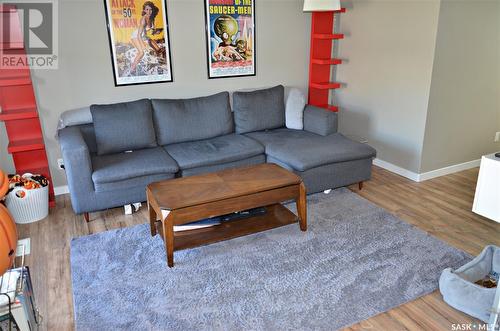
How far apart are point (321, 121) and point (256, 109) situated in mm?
679

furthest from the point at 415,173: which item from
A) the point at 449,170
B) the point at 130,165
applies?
the point at 130,165

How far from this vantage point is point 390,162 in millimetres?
4207

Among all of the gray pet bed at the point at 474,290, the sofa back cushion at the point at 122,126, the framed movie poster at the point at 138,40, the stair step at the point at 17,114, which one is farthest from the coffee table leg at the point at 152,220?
the gray pet bed at the point at 474,290

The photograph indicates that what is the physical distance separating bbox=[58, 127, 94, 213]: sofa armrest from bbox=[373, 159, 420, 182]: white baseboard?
3.01m

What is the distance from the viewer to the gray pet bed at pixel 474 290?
6.60ft

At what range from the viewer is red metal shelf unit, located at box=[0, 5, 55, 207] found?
3086 millimetres

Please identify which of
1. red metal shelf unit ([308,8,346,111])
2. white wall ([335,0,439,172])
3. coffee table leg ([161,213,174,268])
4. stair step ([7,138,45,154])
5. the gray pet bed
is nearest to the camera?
the gray pet bed

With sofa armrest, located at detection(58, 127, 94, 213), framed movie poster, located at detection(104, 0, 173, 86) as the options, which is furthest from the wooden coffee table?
framed movie poster, located at detection(104, 0, 173, 86)

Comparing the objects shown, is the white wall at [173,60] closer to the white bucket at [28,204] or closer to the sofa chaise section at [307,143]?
the sofa chaise section at [307,143]

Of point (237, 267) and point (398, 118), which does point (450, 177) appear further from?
point (237, 267)

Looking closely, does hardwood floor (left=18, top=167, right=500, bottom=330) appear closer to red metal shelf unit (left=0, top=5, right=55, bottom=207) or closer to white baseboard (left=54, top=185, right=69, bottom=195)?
white baseboard (left=54, top=185, right=69, bottom=195)

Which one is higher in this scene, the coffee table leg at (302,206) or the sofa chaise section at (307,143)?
the sofa chaise section at (307,143)

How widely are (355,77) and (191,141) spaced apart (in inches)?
80.9

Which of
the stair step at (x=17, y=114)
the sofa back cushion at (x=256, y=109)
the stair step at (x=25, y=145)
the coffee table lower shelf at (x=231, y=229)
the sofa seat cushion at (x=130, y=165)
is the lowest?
the coffee table lower shelf at (x=231, y=229)
